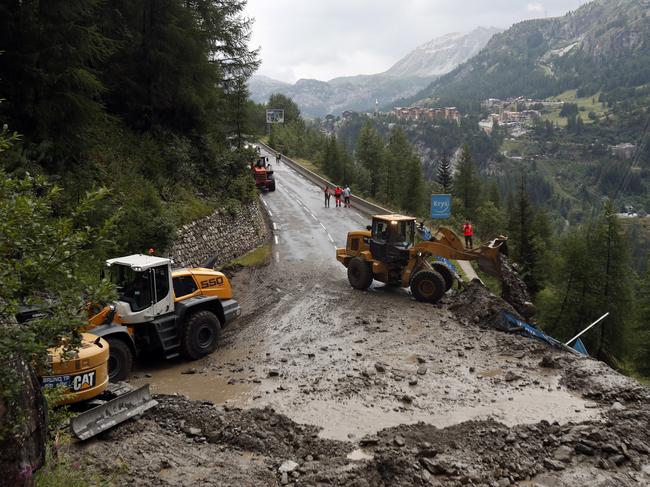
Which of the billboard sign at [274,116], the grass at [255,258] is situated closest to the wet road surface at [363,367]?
the grass at [255,258]

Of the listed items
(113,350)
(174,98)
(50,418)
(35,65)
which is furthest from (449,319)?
(174,98)

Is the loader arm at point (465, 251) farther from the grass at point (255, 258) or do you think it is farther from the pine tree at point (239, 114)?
the pine tree at point (239, 114)

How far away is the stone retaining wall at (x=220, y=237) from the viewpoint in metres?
20.7

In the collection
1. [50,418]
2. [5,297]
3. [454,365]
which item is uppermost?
[5,297]

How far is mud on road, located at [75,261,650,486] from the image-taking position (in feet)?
27.3

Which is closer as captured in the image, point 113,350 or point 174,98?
point 113,350

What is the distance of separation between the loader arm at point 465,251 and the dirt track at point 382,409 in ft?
3.70

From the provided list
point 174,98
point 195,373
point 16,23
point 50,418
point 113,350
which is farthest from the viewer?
point 174,98

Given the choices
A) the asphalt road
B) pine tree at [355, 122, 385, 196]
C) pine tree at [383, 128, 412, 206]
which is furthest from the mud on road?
pine tree at [355, 122, 385, 196]

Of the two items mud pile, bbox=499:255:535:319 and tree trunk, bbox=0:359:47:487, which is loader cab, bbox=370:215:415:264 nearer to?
mud pile, bbox=499:255:535:319

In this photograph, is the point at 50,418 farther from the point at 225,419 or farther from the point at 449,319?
the point at 449,319

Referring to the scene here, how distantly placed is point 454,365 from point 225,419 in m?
6.27

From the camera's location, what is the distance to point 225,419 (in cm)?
974

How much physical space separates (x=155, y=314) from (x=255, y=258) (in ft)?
40.6
